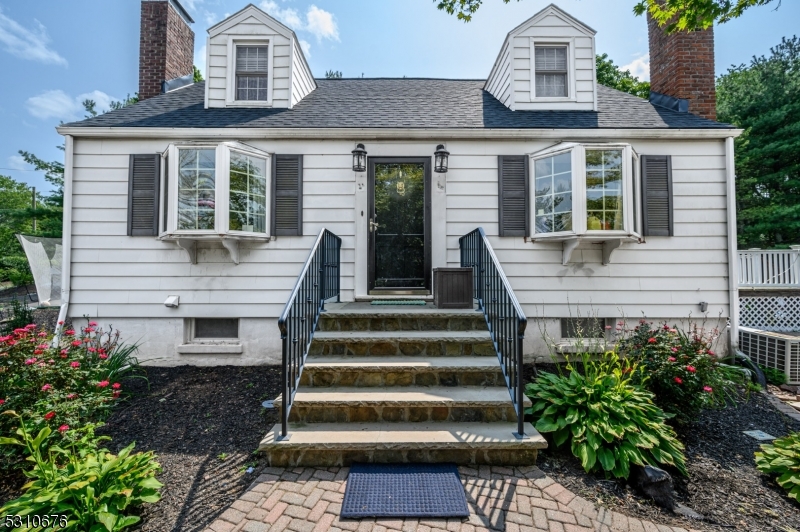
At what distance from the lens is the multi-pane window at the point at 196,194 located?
4.21 meters

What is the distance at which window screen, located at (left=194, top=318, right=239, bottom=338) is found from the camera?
15.3 ft

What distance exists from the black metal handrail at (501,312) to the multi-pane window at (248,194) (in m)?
2.84

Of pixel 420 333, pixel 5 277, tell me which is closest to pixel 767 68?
pixel 420 333

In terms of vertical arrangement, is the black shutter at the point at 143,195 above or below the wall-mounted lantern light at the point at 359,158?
below

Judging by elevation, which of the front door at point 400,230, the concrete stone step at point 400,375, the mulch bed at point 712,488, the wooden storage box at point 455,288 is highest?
the front door at point 400,230

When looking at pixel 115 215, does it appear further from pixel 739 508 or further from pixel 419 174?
pixel 739 508

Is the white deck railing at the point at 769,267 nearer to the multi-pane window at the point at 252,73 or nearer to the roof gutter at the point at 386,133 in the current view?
the roof gutter at the point at 386,133

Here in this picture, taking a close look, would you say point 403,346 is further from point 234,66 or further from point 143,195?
point 234,66

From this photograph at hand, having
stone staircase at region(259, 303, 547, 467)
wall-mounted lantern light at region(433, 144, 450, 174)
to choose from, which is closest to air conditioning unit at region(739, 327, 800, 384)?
stone staircase at region(259, 303, 547, 467)

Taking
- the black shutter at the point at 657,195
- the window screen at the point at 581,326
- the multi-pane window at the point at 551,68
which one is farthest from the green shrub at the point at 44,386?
the multi-pane window at the point at 551,68

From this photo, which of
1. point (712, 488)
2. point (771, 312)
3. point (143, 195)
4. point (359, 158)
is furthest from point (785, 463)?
point (143, 195)

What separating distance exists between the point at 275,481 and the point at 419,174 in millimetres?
3980

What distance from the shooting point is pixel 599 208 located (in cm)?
423

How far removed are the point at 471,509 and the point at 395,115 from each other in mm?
4834
